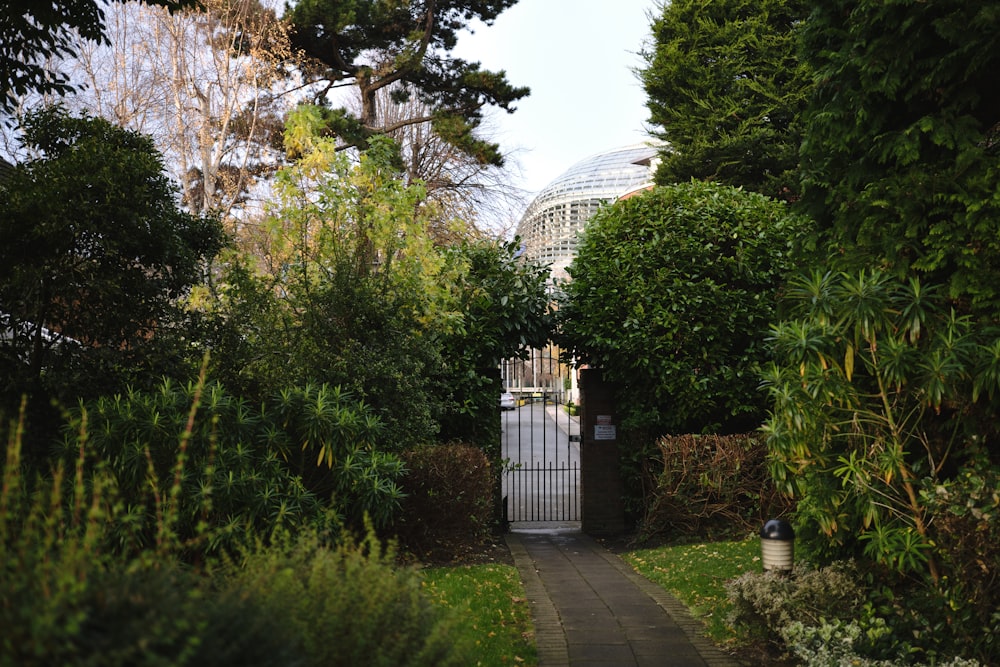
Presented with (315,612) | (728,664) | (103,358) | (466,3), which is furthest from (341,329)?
(466,3)

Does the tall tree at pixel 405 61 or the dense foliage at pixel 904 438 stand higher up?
the tall tree at pixel 405 61

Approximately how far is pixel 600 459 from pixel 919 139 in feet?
25.8

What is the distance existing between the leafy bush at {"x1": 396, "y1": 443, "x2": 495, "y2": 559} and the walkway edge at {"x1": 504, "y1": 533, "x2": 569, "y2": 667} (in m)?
0.80

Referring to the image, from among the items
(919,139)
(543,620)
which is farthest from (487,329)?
(919,139)

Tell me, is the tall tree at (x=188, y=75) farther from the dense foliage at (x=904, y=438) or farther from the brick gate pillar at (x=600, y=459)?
the dense foliage at (x=904, y=438)

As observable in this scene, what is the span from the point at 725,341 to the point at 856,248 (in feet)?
18.5

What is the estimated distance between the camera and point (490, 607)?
22.9 ft

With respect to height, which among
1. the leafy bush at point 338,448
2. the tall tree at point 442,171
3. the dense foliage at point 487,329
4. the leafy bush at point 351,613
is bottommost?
the leafy bush at point 351,613

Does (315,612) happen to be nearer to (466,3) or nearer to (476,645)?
(476,645)

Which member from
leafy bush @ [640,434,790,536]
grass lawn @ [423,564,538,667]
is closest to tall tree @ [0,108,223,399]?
grass lawn @ [423,564,538,667]

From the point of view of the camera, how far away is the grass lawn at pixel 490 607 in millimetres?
5750

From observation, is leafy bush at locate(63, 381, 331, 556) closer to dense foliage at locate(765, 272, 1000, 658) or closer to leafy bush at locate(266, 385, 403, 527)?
leafy bush at locate(266, 385, 403, 527)

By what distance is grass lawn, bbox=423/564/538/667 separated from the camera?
5.75 m

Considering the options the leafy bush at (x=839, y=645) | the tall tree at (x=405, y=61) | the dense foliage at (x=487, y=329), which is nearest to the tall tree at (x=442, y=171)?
the tall tree at (x=405, y=61)
